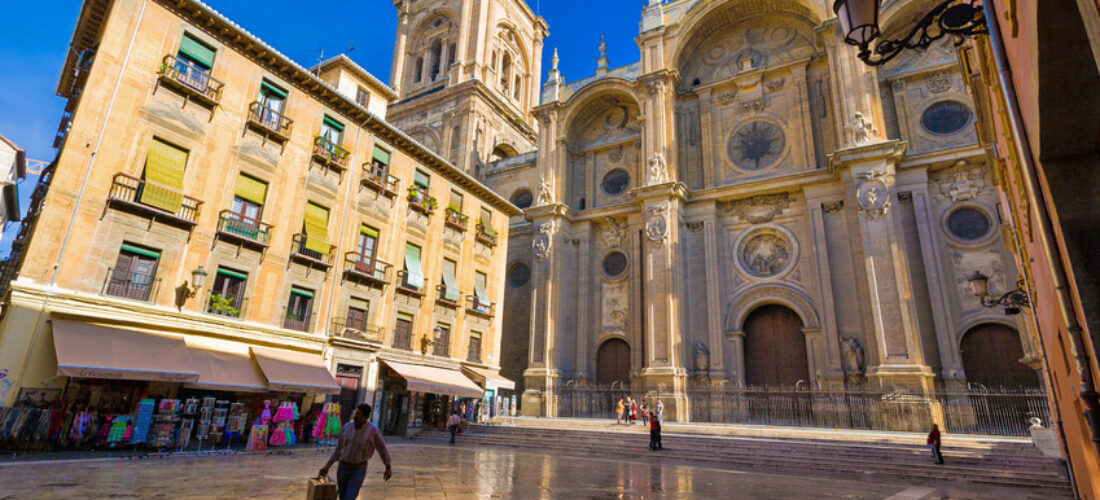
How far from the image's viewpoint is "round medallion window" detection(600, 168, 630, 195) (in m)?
29.7

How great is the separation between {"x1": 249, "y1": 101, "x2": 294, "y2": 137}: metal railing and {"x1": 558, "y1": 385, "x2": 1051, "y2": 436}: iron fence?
16.3m

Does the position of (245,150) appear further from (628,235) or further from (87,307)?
(628,235)

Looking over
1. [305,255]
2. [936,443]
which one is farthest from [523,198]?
[936,443]

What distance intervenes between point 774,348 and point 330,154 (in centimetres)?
1952

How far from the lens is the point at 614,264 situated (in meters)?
28.5

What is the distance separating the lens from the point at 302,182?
16953 millimetres

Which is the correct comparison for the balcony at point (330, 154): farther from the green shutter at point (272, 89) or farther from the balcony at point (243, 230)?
the balcony at point (243, 230)

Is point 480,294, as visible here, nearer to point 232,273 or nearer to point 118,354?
point 232,273

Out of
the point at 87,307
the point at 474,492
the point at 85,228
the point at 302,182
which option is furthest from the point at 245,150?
the point at 474,492

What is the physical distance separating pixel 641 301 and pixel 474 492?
62.8 feet

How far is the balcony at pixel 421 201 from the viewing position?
20.8 m

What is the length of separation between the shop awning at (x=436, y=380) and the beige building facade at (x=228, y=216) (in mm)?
154

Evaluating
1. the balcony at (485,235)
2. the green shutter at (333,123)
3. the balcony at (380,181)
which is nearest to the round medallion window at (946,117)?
the balcony at (485,235)

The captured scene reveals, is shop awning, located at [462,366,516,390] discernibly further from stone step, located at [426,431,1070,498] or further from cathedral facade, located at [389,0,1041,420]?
stone step, located at [426,431,1070,498]
